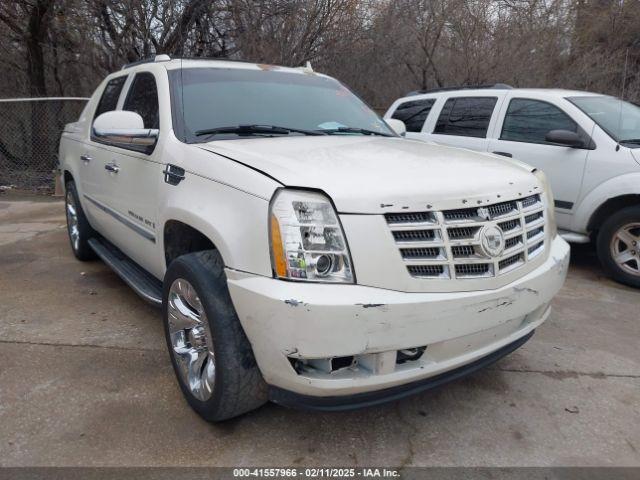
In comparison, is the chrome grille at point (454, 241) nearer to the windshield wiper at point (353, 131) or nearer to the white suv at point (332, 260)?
the white suv at point (332, 260)

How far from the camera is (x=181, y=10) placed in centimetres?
1108

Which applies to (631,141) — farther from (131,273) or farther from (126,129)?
(131,273)

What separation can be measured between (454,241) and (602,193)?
346 cm

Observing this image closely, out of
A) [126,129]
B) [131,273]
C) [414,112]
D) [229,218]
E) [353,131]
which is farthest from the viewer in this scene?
[414,112]

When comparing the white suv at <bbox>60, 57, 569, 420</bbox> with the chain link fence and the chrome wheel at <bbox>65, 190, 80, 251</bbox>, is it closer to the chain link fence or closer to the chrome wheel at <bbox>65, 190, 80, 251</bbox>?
the chrome wheel at <bbox>65, 190, 80, 251</bbox>

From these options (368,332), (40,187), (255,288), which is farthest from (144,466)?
(40,187)

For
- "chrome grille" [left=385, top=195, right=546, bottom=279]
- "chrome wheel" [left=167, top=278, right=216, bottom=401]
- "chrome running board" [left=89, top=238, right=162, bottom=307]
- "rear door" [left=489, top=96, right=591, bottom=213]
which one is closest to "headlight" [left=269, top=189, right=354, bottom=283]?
"chrome grille" [left=385, top=195, right=546, bottom=279]

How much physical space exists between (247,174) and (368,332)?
886mm

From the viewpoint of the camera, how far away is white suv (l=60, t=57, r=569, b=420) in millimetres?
2191

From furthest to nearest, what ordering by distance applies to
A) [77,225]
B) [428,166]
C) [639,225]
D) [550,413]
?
[77,225]
[639,225]
[550,413]
[428,166]

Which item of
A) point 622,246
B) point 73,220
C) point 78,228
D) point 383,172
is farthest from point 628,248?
point 73,220

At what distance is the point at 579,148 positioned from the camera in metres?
5.23

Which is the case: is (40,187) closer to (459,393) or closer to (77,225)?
(77,225)

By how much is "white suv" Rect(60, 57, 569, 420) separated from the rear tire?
216cm
